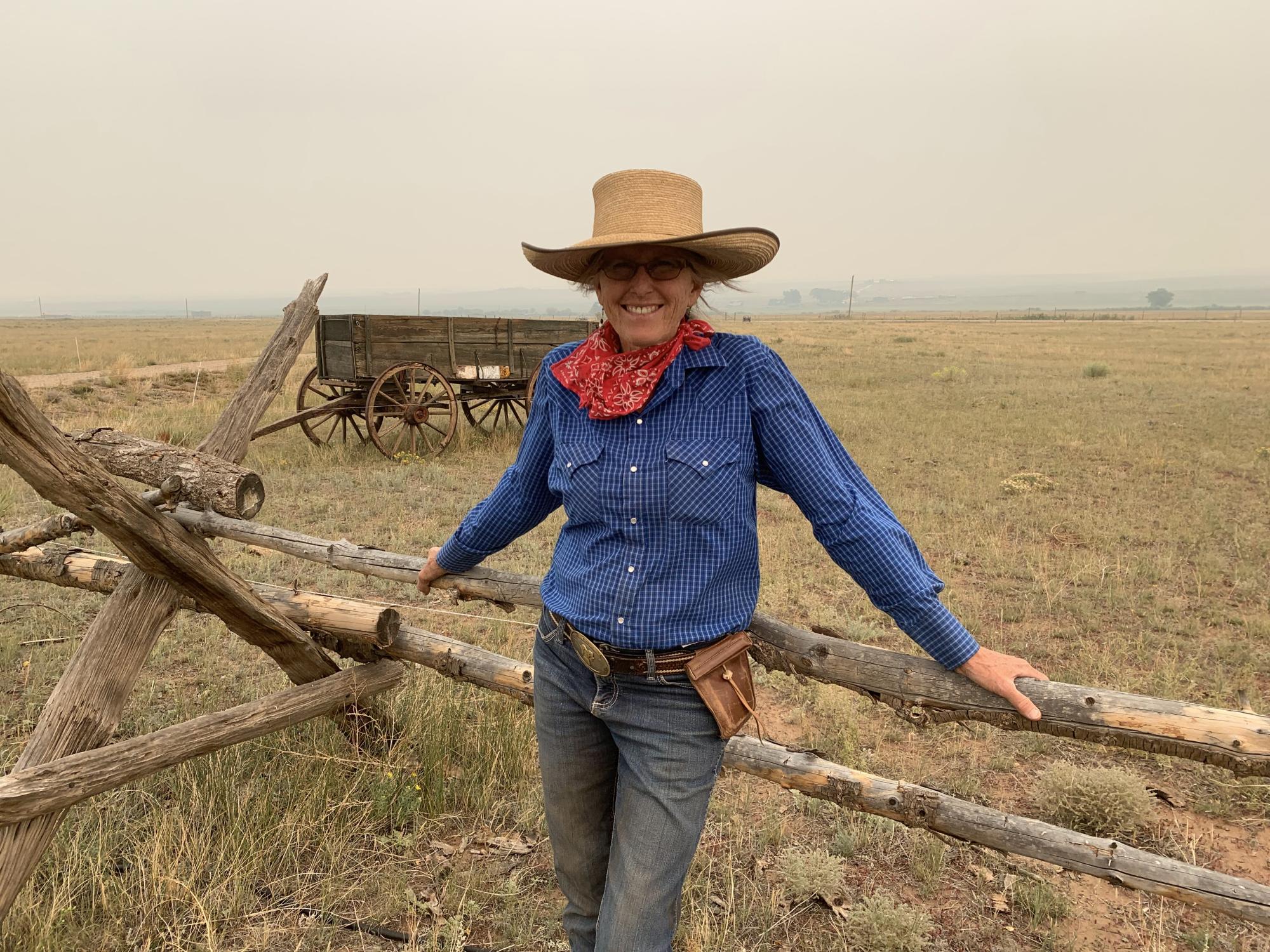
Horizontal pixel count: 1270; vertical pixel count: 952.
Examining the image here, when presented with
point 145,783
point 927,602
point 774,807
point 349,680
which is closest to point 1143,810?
point 774,807

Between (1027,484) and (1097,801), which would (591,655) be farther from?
(1027,484)

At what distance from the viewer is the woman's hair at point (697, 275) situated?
1765 mm

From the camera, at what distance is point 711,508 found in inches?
62.9

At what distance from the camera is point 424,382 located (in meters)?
10.4

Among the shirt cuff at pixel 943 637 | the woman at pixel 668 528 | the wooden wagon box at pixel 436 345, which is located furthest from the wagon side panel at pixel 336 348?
the shirt cuff at pixel 943 637

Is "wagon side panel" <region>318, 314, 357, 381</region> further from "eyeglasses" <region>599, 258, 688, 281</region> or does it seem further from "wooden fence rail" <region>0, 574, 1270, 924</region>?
"eyeglasses" <region>599, 258, 688, 281</region>

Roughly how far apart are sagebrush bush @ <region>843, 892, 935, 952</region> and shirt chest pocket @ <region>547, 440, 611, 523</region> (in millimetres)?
1739

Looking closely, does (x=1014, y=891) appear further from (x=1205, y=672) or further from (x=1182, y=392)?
(x=1182, y=392)

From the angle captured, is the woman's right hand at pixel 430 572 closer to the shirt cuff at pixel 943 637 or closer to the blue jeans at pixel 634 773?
the blue jeans at pixel 634 773

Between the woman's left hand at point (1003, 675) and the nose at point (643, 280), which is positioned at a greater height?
the nose at point (643, 280)

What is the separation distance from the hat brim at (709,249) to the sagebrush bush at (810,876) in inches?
79.8

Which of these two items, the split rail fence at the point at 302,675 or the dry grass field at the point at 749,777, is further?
the dry grass field at the point at 749,777

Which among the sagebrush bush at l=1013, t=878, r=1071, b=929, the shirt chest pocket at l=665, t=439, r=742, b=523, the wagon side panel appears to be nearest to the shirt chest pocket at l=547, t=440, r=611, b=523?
the shirt chest pocket at l=665, t=439, r=742, b=523

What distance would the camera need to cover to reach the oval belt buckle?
5.38 ft
